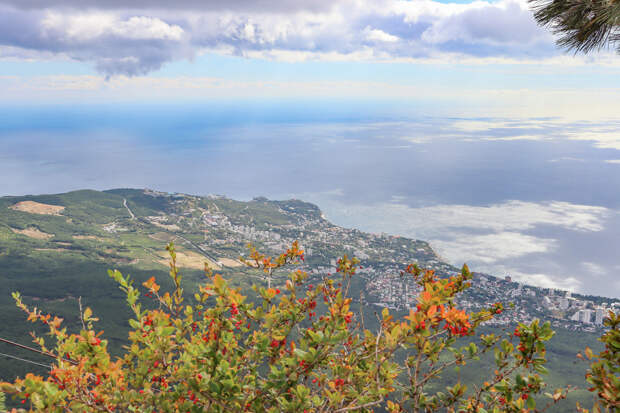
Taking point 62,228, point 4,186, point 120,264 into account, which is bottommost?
point 120,264

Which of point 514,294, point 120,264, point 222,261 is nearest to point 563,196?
point 514,294

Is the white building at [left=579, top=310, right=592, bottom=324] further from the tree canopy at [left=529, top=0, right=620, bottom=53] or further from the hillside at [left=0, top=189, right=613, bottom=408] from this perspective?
the tree canopy at [left=529, top=0, right=620, bottom=53]

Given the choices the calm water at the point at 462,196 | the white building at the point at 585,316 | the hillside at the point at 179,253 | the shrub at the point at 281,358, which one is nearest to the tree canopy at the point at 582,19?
the shrub at the point at 281,358

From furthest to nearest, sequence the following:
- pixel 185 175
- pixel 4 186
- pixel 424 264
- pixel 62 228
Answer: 1. pixel 185 175
2. pixel 4 186
3. pixel 62 228
4. pixel 424 264

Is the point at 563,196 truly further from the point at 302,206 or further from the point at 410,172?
the point at 302,206

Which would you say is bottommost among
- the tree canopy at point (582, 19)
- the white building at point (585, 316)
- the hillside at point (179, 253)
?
the white building at point (585, 316)

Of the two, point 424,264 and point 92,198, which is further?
point 92,198

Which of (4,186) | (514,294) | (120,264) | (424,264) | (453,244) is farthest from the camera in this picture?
(4,186)

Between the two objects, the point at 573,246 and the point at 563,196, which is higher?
the point at 563,196

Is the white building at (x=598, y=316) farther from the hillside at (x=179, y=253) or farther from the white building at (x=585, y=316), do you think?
the white building at (x=585, y=316)
